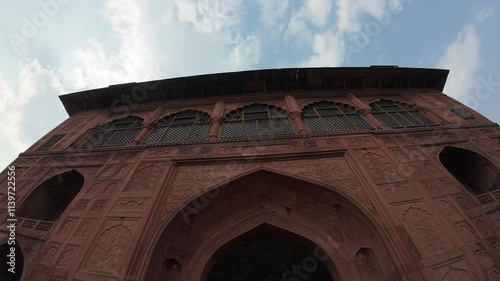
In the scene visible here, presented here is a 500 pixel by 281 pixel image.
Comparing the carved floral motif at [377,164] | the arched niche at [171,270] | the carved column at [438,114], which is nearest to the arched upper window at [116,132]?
the arched niche at [171,270]

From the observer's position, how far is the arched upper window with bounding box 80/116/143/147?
8.88 metres

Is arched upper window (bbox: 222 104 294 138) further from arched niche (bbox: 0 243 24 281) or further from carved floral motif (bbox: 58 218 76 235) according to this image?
arched niche (bbox: 0 243 24 281)

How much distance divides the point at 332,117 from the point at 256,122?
2689mm

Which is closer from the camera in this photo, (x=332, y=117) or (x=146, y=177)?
(x=146, y=177)

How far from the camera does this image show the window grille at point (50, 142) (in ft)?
28.5

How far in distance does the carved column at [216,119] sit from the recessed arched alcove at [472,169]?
6772mm

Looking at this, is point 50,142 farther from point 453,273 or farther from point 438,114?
point 438,114

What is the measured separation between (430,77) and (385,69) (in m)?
2.15

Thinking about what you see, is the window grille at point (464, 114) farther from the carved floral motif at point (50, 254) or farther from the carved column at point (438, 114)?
the carved floral motif at point (50, 254)

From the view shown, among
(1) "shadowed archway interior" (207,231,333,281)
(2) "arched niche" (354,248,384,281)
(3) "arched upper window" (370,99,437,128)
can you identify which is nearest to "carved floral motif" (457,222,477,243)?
(2) "arched niche" (354,248,384,281)

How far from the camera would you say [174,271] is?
545 centimetres

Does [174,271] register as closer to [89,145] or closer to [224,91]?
[89,145]

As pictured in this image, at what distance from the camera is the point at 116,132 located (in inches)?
371

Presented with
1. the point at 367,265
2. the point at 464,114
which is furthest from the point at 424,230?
the point at 464,114
